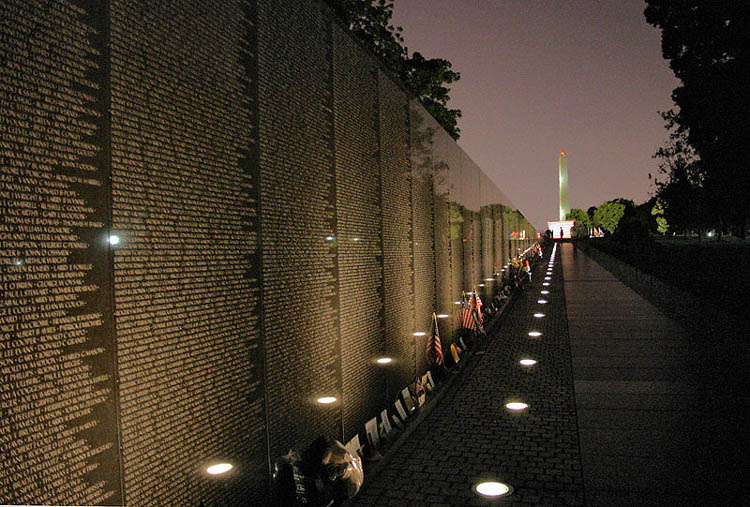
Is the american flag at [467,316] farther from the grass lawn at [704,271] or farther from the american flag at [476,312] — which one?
the grass lawn at [704,271]

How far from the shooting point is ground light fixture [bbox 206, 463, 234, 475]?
403 cm

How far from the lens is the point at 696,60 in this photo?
2362cm

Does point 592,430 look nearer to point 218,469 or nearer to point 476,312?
point 218,469

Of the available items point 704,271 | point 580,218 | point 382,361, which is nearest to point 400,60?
point 382,361

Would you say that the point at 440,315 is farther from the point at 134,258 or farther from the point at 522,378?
the point at 134,258

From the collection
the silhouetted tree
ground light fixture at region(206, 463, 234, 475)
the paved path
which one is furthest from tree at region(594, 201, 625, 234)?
ground light fixture at region(206, 463, 234, 475)

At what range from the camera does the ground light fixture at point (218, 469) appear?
403 centimetres

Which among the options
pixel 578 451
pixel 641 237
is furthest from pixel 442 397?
pixel 641 237

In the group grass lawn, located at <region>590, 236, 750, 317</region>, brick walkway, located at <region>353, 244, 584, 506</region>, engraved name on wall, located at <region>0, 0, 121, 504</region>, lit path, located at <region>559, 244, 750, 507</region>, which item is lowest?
brick walkway, located at <region>353, 244, 584, 506</region>

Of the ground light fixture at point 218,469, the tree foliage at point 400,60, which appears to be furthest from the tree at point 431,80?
the ground light fixture at point 218,469

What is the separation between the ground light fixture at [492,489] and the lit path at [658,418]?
2.67 feet

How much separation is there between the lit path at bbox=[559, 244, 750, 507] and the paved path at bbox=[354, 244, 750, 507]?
2 cm

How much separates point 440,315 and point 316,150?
6562 millimetres

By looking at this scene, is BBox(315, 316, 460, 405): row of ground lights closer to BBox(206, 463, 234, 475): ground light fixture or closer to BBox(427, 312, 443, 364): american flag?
BBox(427, 312, 443, 364): american flag
